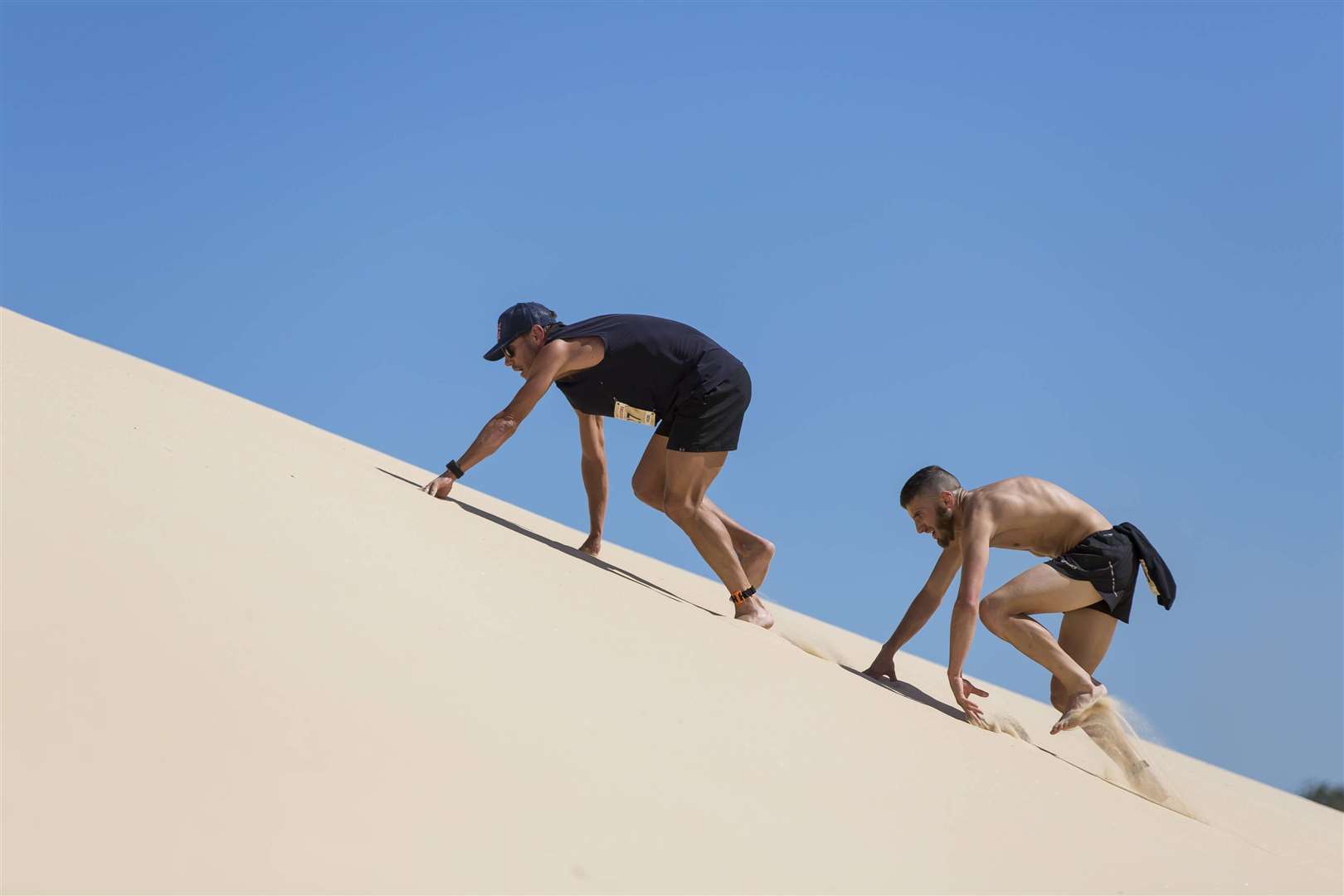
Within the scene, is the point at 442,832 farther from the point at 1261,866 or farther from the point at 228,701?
the point at 1261,866

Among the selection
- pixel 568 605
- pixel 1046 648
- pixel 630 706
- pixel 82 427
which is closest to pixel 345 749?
pixel 630 706

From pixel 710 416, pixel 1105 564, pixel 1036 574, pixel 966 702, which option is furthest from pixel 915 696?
pixel 710 416

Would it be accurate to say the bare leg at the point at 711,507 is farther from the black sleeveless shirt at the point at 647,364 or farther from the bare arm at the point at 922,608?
the bare arm at the point at 922,608

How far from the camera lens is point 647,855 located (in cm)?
211

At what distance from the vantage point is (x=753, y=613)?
184 inches

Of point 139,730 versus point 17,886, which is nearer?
point 17,886

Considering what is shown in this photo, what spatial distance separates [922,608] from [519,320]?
1926 millimetres

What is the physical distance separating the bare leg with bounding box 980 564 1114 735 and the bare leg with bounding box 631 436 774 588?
1.15 m

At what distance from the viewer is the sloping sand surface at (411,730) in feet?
6.02

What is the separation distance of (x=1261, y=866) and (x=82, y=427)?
130 inches

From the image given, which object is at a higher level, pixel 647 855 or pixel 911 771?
pixel 911 771

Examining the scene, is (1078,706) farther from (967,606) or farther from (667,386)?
(667,386)

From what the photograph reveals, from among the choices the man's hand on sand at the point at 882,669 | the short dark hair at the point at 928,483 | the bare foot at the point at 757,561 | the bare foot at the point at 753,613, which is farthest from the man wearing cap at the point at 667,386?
the short dark hair at the point at 928,483

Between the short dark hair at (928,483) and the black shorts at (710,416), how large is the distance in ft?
2.45
